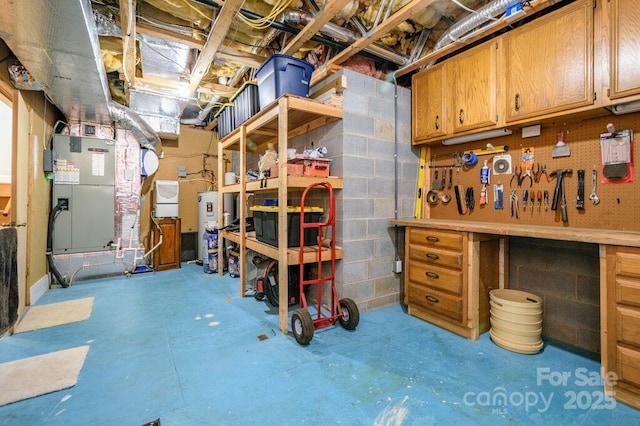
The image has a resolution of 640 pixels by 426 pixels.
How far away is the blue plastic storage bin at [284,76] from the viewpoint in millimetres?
2680

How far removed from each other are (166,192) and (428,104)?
4.36 meters

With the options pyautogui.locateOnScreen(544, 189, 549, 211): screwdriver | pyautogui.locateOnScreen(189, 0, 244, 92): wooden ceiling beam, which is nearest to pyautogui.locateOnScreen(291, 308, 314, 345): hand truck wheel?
pyautogui.locateOnScreen(544, 189, 549, 211): screwdriver

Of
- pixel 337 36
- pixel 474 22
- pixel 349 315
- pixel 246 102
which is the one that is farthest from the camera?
pixel 246 102

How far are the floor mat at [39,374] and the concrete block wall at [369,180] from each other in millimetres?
2131

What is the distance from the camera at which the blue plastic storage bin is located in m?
2.68

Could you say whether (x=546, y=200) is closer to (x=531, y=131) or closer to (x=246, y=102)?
(x=531, y=131)

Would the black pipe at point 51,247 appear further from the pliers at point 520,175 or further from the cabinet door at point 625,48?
the cabinet door at point 625,48

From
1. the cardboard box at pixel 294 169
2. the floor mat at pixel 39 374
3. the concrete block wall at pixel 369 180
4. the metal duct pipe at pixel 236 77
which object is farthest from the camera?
the metal duct pipe at pixel 236 77

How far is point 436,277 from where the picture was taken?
257cm

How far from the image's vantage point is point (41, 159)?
3740 mm

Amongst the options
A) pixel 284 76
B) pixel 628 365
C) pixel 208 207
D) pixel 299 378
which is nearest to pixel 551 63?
pixel 628 365

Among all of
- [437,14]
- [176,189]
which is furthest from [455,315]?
[176,189]

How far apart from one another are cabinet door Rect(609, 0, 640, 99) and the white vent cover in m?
5.51

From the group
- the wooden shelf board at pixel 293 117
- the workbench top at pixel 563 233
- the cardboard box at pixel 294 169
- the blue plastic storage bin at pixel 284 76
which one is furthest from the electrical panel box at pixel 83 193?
the workbench top at pixel 563 233
